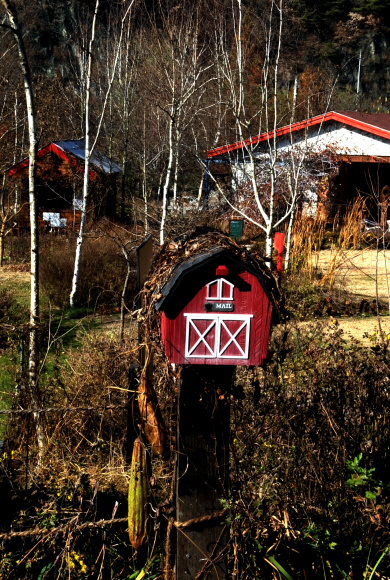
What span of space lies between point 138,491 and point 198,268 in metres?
1.11

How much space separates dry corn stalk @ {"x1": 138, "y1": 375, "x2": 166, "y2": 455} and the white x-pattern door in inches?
33.2

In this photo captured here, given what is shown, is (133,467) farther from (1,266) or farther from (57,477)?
(1,266)

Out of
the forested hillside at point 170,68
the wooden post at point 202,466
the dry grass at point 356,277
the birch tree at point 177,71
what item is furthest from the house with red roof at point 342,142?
the wooden post at point 202,466

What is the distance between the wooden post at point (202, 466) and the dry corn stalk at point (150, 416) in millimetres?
859

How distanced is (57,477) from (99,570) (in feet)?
2.94

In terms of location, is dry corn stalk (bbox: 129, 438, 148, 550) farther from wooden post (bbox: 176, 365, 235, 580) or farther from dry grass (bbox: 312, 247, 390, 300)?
dry grass (bbox: 312, 247, 390, 300)

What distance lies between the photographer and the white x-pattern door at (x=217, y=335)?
212cm

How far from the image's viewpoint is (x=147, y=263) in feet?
10.1

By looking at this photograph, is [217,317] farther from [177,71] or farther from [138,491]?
[177,71]

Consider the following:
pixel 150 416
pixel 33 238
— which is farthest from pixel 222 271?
pixel 33 238

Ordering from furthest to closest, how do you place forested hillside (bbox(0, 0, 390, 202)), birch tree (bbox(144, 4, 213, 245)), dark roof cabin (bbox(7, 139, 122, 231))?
dark roof cabin (bbox(7, 139, 122, 231))
forested hillside (bbox(0, 0, 390, 202))
birch tree (bbox(144, 4, 213, 245))

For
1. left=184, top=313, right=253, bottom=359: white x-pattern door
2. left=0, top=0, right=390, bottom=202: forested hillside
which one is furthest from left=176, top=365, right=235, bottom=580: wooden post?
left=0, top=0, right=390, bottom=202: forested hillside

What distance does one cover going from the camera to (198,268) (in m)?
2.06

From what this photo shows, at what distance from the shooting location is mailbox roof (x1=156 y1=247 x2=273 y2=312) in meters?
2.03
